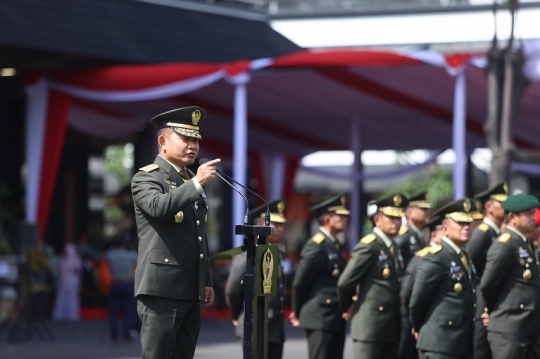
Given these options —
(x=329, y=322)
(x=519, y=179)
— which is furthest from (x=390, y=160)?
(x=329, y=322)

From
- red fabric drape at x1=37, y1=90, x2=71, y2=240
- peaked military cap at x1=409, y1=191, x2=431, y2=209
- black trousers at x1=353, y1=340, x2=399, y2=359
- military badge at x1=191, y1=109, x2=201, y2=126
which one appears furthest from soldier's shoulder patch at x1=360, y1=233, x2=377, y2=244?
red fabric drape at x1=37, y1=90, x2=71, y2=240

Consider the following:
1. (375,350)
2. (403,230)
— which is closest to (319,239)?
(375,350)

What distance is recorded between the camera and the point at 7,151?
77.7ft

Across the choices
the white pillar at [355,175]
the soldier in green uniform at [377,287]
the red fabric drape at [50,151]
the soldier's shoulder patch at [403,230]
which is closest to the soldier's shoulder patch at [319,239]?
the soldier in green uniform at [377,287]

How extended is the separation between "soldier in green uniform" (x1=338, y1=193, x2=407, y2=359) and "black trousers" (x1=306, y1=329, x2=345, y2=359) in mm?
643

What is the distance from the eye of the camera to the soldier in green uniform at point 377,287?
29.8ft

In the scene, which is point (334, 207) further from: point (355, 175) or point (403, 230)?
point (355, 175)

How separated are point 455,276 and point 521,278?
1.97 ft

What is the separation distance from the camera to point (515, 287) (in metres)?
8.83

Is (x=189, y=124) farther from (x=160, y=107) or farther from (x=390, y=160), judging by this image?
(x=390, y=160)

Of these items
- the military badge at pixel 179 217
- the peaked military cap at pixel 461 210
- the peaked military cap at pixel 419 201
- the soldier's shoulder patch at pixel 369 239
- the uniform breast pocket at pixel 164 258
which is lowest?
the uniform breast pocket at pixel 164 258

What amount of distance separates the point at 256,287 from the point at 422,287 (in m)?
2.49

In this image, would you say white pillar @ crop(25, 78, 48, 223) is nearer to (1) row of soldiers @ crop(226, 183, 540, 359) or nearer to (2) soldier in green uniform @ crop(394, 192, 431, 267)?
(2) soldier in green uniform @ crop(394, 192, 431, 267)

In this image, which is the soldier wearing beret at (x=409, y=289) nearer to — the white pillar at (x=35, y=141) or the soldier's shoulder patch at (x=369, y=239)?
the soldier's shoulder patch at (x=369, y=239)
